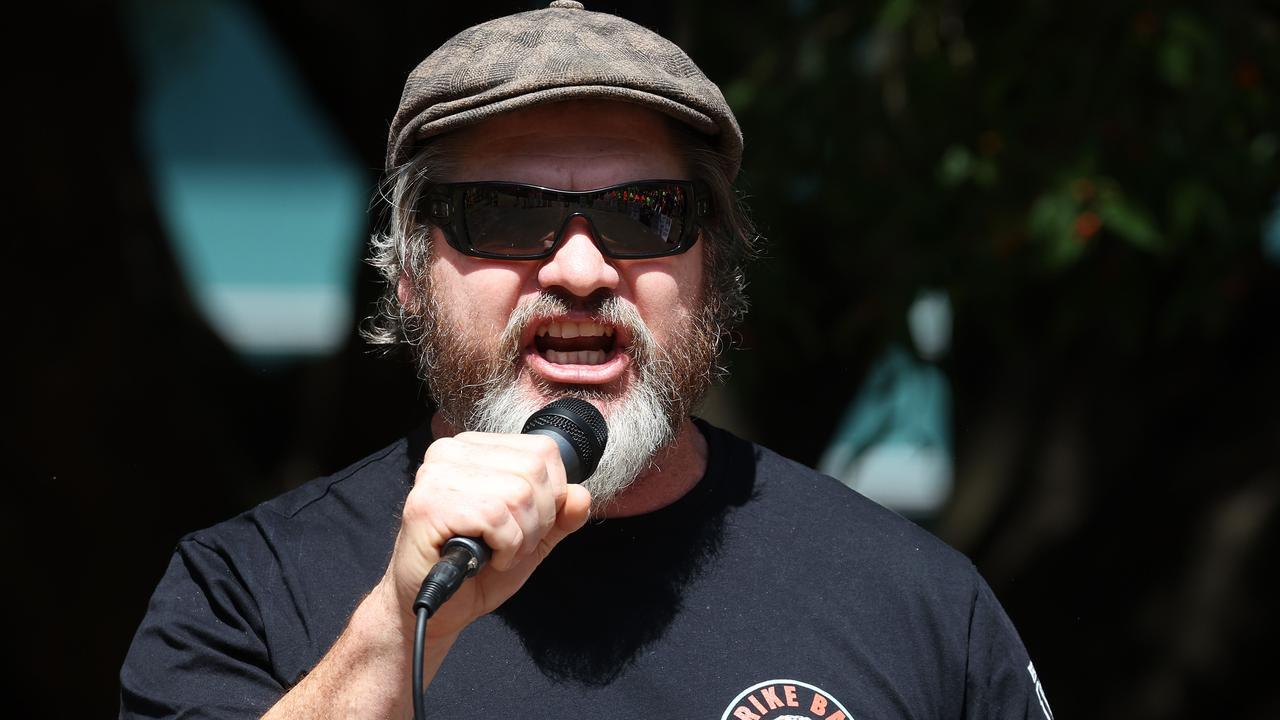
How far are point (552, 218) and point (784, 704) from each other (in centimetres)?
77

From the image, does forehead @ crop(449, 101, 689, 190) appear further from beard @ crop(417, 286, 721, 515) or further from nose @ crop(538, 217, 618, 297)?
beard @ crop(417, 286, 721, 515)

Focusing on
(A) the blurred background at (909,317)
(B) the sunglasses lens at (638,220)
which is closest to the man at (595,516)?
(B) the sunglasses lens at (638,220)

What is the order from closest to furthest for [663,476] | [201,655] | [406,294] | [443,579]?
[443,579], [201,655], [663,476], [406,294]

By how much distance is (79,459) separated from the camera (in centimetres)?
510

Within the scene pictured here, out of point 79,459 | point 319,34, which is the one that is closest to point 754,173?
point 319,34

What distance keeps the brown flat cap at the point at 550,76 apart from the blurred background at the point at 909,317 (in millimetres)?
1367

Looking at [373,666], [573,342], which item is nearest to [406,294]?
[573,342]

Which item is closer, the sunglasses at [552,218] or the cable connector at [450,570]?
the cable connector at [450,570]

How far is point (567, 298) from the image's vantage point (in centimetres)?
212

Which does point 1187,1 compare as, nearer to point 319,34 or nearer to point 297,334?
point 319,34

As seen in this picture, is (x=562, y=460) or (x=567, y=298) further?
(x=567, y=298)

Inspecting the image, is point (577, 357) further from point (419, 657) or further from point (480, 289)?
point (419, 657)

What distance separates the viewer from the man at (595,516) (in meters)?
2.03

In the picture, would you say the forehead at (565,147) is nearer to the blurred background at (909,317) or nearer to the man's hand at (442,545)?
the man's hand at (442,545)
